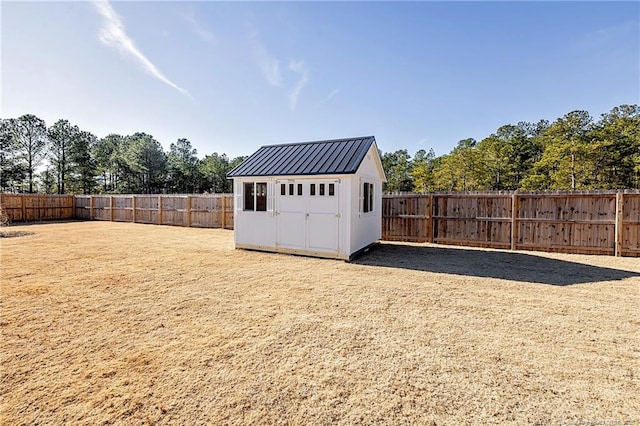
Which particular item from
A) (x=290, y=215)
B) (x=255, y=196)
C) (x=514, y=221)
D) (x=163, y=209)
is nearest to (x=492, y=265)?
(x=514, y=221)

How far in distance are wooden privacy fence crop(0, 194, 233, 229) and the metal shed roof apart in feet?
18.7

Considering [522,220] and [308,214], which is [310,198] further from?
[522,220]

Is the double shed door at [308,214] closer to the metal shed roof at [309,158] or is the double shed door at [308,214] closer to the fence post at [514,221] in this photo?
the metal shed roof at [309,158]

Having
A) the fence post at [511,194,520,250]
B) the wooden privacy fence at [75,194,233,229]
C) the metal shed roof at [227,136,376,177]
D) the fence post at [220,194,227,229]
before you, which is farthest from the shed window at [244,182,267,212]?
the fence post at [511,194,520,250]

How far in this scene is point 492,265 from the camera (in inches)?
270

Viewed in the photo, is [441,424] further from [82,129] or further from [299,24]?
[82,129]

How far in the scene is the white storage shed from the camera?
7.50m

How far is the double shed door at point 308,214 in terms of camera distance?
758 centimetres

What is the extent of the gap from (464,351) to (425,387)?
848 mm

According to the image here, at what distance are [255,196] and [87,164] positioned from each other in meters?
33.3

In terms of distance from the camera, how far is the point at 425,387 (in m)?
2.30

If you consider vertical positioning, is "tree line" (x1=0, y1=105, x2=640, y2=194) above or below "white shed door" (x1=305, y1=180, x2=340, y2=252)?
above

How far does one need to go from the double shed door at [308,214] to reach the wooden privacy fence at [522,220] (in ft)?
12.1

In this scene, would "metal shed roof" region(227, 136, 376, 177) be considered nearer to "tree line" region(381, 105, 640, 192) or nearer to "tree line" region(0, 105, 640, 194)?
"tree line" region(381, 105, 640, 192)
